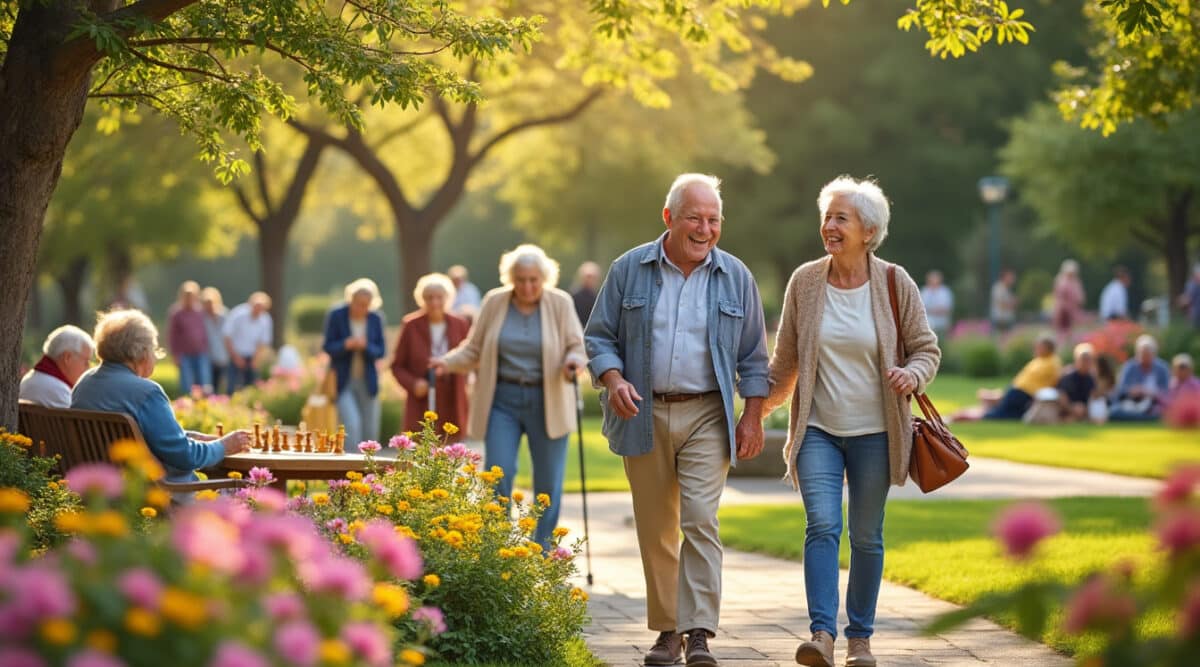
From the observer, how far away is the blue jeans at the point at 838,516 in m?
6.75

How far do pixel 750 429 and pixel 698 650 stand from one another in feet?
3.08

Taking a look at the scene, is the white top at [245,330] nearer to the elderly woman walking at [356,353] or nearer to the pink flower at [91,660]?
the elderly woman walking at [356,353]

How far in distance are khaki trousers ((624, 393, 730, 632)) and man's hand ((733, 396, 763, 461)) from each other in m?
0.08

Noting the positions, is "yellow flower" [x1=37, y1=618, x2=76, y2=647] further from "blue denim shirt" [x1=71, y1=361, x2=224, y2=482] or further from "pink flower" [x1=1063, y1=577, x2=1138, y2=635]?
"blue denim shirt" [x1=71, y1=361, x2=224, y2=482]

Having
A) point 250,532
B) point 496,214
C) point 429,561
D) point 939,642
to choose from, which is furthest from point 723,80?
point 496,214

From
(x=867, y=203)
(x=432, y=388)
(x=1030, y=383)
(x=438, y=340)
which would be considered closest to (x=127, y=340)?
(x=867, y=203)

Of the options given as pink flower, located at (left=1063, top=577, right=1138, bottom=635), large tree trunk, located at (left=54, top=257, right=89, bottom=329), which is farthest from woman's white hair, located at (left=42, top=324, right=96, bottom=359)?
large tree trunk, located at (left=54, top=257, right=89, bottom=329)

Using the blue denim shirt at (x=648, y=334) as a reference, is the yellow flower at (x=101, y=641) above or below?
below

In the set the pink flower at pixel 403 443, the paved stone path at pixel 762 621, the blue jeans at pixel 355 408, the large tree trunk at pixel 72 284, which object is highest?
the large tree trunk at pixel 72 284

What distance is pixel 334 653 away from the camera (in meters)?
2.82

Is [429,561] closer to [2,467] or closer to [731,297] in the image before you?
[731,297]

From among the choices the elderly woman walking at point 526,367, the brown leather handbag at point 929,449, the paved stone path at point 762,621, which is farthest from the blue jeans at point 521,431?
the brown leather handbag at point 929,449

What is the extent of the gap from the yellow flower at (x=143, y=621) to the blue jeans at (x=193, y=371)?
73.7ft

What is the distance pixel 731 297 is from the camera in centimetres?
695
